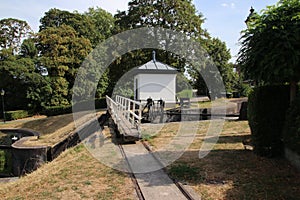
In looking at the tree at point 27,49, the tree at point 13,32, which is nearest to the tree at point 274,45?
the tree at point 27,49

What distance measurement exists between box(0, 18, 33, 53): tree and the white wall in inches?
712

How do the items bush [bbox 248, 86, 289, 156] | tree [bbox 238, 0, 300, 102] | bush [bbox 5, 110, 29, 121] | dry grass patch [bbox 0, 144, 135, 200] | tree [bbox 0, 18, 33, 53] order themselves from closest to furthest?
dry grass patch [bbox 0, 144, 135, 200]
tree [bbox 238, 0, 300, 102]
bush [bbox 248, 86, 289, 156]
bush [bbox 5, 110, 29, 121]
tree [bbox 0, 18, 33, 53]

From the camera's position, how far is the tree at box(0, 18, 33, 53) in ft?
83.9

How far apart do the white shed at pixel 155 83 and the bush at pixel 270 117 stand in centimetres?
1102

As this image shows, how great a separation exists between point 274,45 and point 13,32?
96.3ft

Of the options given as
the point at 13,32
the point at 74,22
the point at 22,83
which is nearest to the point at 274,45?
the point at 22,83

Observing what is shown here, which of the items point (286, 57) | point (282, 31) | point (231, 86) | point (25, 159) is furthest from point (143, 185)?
point (231, 86)

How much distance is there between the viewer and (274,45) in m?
3.64

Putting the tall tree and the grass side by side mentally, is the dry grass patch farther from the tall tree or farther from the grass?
the tall tree

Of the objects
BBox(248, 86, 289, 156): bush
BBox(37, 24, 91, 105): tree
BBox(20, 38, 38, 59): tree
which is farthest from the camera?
BBox(20, 38, 38, 59): tree

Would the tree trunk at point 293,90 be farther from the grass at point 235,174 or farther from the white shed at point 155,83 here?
the white shed at point 155,83

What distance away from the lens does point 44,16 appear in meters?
29.4

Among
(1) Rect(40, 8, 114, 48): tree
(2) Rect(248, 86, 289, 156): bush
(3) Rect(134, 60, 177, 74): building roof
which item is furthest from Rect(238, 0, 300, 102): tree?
(1) Rect(40, 8, 114, 48): tree

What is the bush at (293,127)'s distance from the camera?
3.53m
